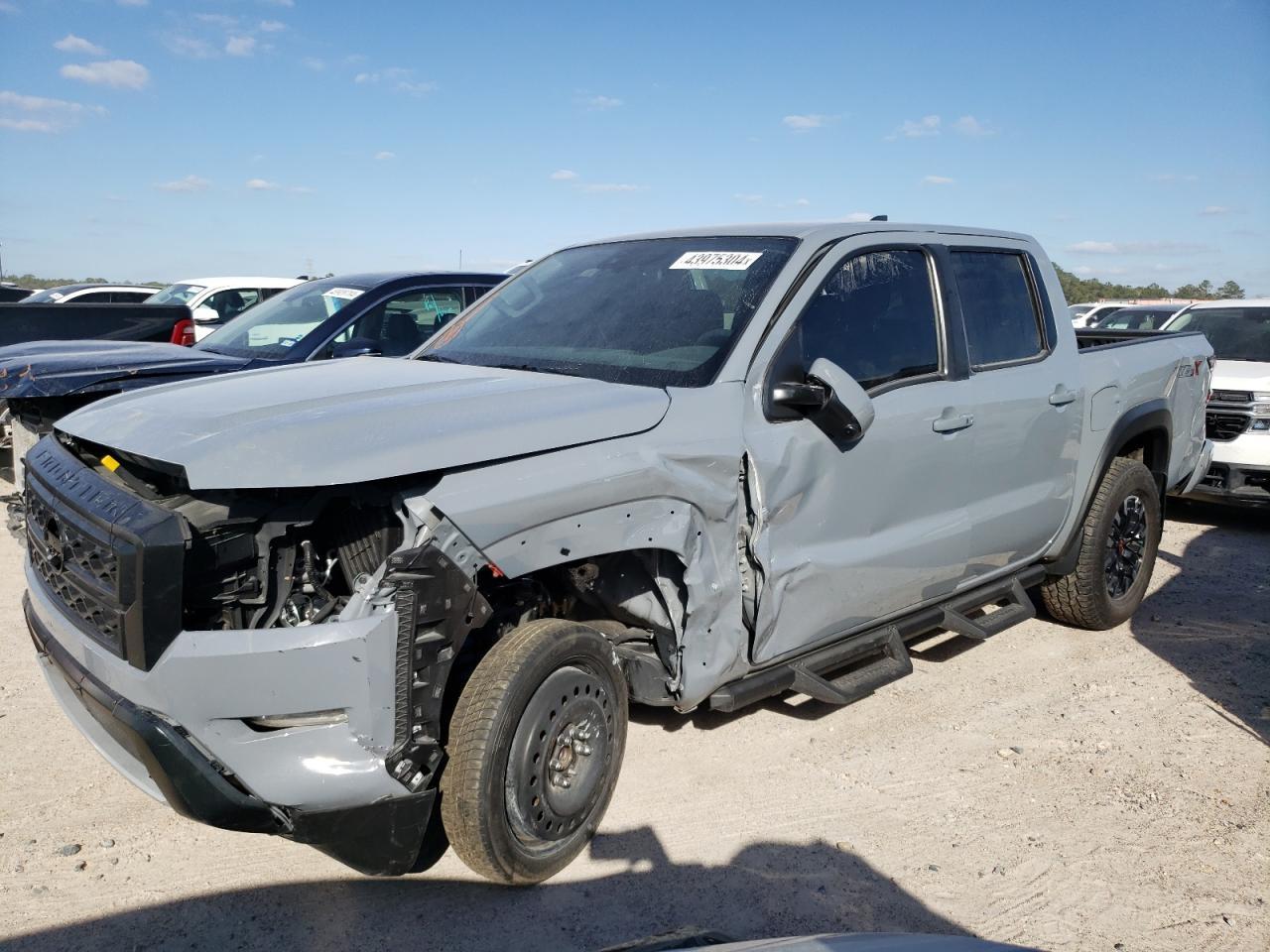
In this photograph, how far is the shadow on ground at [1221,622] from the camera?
192 inches

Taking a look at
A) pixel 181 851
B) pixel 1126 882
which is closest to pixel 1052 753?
pixel 1126 882

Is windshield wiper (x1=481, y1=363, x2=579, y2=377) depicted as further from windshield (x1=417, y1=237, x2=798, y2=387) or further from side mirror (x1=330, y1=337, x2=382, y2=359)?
side mirror (x1=330, y1=337, x2=382, y2=359)

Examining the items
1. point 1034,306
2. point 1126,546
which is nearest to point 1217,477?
point 1126,546

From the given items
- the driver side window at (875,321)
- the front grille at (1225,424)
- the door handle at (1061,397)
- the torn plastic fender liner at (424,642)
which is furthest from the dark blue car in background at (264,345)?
the front grille at (1225,424)

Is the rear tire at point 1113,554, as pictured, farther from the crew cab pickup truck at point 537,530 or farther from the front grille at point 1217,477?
the front grille at point 1217,477

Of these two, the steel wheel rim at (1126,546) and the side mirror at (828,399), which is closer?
the side mirror at (828,399)

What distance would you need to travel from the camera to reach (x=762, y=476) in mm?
3404

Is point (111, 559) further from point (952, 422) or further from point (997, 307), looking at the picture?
point (997, 307)

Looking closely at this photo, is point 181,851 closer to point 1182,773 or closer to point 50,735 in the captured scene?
point 50,735

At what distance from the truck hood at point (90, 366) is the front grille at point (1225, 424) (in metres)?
7.42

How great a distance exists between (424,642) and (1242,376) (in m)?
7.95

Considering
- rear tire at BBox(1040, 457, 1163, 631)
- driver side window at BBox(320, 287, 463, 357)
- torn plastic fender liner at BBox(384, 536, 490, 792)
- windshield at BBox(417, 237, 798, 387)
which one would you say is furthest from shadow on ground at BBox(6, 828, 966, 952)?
driver side window at BBox(320, 287, 463, 357)

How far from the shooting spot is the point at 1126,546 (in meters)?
5.67

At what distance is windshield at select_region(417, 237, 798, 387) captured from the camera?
3.59 m
